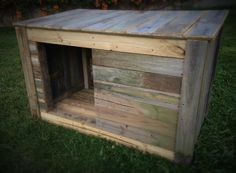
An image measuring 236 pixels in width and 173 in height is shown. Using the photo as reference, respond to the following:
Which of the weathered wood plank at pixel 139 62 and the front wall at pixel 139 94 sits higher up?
the weathered wood plank at pixel 139 62

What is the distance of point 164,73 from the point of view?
2102 mm

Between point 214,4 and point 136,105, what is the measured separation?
1109 cm

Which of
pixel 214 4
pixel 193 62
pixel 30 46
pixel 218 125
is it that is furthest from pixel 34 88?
pixel 214 4

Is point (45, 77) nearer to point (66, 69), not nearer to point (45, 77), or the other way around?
point (45, 77)

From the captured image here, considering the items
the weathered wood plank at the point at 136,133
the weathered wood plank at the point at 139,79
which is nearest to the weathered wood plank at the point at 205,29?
the weathered wood plank at the point at 139,79

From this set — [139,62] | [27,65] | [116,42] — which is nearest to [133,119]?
[139,62]

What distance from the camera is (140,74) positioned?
224cm

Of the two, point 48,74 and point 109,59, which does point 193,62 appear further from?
point 48,74

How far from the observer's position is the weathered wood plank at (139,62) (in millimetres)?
2035

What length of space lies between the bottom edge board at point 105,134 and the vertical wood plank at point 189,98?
16 centimetres

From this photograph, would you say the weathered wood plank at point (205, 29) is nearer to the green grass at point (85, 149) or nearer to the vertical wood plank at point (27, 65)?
the green grass at point (85, 149)

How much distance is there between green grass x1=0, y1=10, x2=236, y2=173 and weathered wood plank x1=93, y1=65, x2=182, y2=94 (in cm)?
78

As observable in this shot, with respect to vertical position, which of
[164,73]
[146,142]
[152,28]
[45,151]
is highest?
[152,28]

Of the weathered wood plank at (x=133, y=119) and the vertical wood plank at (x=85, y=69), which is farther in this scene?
the vertical wood plank at (x=85, y=69)
